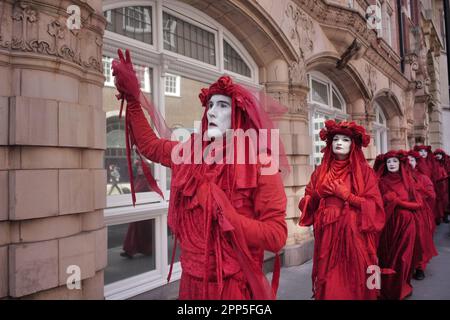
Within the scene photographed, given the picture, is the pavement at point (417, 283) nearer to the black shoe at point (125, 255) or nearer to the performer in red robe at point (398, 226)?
the performer in red robe at point (398, 226)

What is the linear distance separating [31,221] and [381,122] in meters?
11.3

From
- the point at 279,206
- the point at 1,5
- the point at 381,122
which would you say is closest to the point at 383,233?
the point at 279,206

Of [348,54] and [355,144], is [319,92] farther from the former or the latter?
[355,144]

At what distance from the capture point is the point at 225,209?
59.5 inches

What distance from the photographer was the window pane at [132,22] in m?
3.37

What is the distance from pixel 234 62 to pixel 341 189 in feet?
9.37

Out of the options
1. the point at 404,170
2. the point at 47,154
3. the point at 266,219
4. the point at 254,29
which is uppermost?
the point at 254,29

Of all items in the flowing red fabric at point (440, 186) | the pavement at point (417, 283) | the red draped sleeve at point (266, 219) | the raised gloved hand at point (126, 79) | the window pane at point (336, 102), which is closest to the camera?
the red draped sleeve at point (266, 219)

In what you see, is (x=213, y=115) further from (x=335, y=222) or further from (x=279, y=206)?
(x=335, y=222)

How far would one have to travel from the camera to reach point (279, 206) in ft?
5.28

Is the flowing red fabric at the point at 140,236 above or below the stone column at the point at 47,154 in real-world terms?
below

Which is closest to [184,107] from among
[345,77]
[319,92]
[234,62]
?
[234,62]

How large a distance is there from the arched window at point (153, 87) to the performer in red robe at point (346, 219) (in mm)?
1677

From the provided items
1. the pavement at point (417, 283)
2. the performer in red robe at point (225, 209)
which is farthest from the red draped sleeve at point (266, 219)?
the pavement at point (417, 283)
